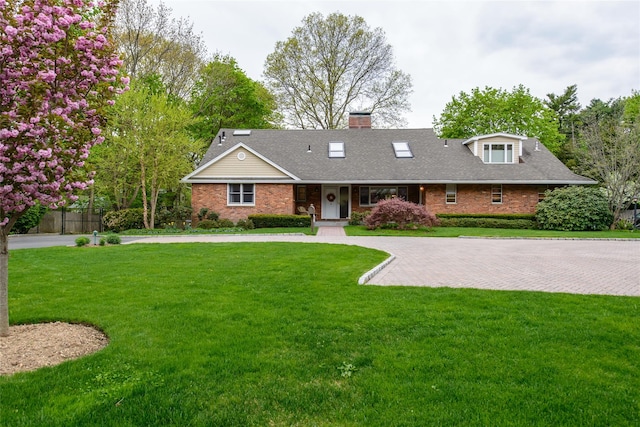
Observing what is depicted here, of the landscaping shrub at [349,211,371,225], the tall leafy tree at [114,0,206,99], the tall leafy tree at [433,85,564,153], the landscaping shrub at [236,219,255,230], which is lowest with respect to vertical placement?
the landscaping shrub at [236,219,255,230]

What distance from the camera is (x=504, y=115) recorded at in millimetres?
33875

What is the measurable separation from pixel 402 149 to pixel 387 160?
1.71 metres

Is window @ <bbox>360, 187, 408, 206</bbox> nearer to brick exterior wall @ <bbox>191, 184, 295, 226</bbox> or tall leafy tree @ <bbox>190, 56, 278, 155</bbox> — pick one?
brick exterior wall @ <bbox>191, 184, 295, 226</bbox>

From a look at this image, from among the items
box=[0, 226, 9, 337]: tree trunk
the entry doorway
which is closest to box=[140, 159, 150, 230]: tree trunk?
the entry doorway

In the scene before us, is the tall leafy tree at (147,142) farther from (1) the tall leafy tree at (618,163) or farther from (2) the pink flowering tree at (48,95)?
(1) the tall leafy tree at (618,163)

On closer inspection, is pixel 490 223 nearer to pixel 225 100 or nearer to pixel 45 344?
pixel 45 344

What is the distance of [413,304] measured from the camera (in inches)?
209

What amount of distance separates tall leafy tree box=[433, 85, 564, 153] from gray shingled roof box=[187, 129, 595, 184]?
30.8ft

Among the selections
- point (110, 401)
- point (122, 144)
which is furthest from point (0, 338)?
point (122, 144)

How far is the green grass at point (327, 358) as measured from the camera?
2.68m

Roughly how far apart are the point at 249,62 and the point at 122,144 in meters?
18.4

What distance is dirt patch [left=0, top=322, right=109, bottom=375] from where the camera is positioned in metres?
3.58

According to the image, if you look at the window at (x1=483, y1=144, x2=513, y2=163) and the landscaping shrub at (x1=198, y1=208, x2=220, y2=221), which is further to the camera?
the window at (x1=483, y1=144, x2=513, y2=163)

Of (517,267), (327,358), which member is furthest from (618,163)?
(327,358)
